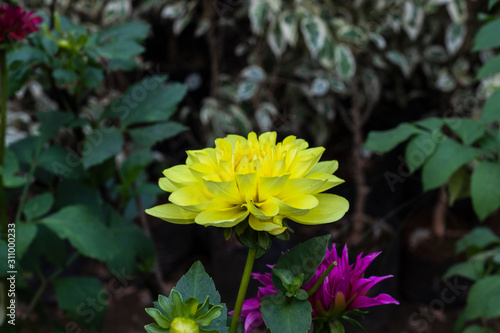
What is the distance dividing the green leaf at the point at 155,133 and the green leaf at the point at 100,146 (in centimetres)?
3

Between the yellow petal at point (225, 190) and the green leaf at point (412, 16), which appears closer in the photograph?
the yellow petal at point (225, 190)

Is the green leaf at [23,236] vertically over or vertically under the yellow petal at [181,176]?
under

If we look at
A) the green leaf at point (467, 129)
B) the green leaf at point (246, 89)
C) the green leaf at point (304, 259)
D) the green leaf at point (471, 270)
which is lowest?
the green leaf at point (471, 270)

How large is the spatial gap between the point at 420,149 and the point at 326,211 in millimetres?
554

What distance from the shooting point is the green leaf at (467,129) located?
2.51 feet

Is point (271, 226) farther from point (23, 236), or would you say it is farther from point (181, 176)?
point (23, 236)

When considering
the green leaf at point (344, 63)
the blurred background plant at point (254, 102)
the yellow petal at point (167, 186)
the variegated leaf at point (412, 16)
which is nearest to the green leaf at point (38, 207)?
the blurred background plant at point (254, 102)

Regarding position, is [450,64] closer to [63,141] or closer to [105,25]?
[105,25]

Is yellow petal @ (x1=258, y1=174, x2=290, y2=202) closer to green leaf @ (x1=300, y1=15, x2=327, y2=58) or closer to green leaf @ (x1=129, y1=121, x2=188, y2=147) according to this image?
green leaf @ (x1=129, y1=121, x2=188, y2=147)

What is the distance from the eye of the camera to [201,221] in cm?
26

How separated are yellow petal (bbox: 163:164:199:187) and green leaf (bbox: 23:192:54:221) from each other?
48 cm

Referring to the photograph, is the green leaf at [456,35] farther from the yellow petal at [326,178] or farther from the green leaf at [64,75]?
the yellow petal at [326,178]

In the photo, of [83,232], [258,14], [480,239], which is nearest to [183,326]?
[83,232]

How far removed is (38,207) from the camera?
716 mm
